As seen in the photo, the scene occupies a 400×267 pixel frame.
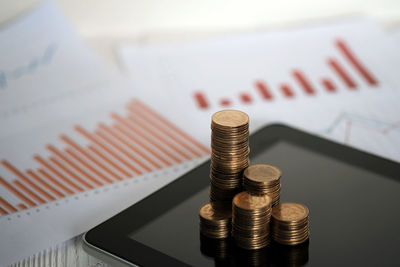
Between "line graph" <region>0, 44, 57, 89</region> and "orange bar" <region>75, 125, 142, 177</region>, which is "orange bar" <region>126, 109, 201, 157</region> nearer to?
"orange bar" <region>75, 125, 142, 177</region>

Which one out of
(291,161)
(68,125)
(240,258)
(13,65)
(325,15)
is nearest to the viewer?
(240,258)

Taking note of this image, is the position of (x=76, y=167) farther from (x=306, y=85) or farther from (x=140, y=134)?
(x=306, y=85)

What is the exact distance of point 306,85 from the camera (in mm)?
965

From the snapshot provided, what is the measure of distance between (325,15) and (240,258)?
0.73 m

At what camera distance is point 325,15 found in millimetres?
1185

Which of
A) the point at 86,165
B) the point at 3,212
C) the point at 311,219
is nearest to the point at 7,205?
the point at 3,212

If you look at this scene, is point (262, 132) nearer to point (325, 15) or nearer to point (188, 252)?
point (188, 252)

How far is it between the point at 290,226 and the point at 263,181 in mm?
46

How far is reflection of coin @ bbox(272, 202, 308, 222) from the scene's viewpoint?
1.89 ft

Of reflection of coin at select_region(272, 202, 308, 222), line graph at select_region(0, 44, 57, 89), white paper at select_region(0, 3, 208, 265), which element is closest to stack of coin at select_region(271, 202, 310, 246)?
reflection of coin at select_region(272, 202, 308, 222)

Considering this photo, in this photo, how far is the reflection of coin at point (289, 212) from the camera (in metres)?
0.57

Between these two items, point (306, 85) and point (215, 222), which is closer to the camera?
point (215, 222)

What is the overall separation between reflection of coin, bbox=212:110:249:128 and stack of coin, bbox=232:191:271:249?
7cm

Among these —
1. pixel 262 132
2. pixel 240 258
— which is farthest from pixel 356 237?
pixel 262 132
